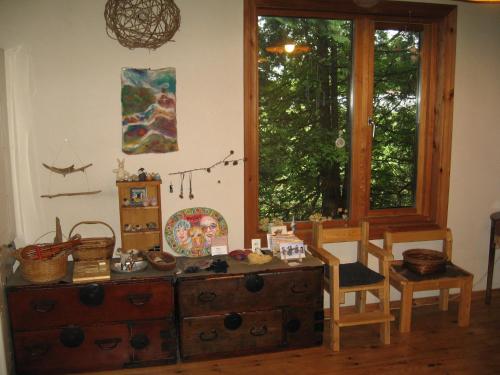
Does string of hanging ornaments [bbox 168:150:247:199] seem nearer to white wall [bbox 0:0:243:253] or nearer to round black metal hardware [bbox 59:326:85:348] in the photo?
white wall [bbox 0:0:243:253]

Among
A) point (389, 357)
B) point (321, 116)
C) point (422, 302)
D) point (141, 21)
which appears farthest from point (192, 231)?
point (422, 302)

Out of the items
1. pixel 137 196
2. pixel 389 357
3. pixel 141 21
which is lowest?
pixel 389 357

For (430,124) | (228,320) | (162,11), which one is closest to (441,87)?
(430,124)

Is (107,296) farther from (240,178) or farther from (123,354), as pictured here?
(240,178)

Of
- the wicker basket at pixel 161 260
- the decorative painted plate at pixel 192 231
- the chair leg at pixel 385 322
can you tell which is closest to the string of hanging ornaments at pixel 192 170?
the decorative painted plate at pixel 192 231

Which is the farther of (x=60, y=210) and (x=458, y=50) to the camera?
(x=458, y=50)

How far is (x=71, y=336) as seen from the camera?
2.56 meters

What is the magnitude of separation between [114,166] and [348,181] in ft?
5.70

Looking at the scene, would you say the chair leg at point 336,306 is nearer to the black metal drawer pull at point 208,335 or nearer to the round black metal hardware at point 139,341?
the black metal drawer pull at point 208,335

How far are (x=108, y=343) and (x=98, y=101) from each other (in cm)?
151

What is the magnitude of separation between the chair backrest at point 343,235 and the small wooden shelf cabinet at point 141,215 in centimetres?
110

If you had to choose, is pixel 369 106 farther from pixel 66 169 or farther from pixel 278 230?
pixel 66 169

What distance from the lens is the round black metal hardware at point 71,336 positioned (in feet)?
8.39

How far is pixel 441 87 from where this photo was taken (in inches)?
134
